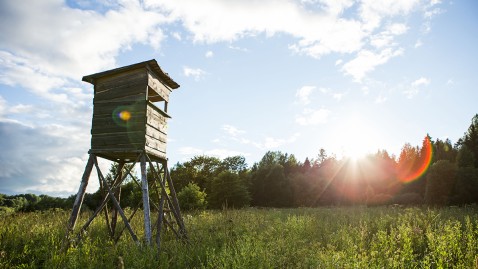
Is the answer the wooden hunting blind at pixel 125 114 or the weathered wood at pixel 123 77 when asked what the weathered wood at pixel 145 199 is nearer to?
the wooden hunting blind at pixel 125 114

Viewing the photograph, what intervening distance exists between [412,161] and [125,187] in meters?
43.9

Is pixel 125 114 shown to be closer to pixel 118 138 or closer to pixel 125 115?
pixel 125 115

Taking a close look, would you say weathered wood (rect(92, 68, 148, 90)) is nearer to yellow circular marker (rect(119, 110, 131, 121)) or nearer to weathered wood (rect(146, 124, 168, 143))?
yellow circular marker (rect(119, 110, 131, 121))

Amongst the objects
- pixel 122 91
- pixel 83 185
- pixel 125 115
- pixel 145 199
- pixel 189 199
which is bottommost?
pixel 189 199

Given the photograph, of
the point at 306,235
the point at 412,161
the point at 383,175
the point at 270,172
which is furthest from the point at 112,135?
the point at 412,161

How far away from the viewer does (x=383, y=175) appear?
4691cm

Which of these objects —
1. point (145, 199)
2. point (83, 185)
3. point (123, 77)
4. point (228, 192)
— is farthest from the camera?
point (228, 192)

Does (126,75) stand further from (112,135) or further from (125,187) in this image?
(125,187)

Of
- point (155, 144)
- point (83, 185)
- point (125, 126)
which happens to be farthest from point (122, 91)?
point (83, 185)

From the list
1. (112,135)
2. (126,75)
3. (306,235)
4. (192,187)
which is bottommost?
(306,235)

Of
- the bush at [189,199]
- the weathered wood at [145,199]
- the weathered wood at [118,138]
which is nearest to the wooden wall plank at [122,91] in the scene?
the weathered wood at [118,138]

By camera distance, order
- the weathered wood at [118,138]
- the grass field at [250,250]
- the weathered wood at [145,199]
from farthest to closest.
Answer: the weathered wood at [118,138] < the weathered wood at [145,199] < the grass field at [250,250]

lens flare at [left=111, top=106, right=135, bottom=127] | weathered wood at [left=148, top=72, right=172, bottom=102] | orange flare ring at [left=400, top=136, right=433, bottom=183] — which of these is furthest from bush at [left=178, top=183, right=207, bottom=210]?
orange flare ring at [left=400, top=136, right=433, bottom=183]

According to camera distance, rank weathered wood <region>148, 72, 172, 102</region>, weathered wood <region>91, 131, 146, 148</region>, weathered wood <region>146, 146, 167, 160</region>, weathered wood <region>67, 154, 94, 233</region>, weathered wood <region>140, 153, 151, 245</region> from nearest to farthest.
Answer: weathered wood <region>140, 153, 151, 245</region>, weathered wood <region>67, 154, 94, 233</region>, weathered wood <region>91, 131, 146, 148</region>, weathered wood <region>146, 146, 167, 160</region>, weathered wood <region>148, 72, 172, 102</region>
